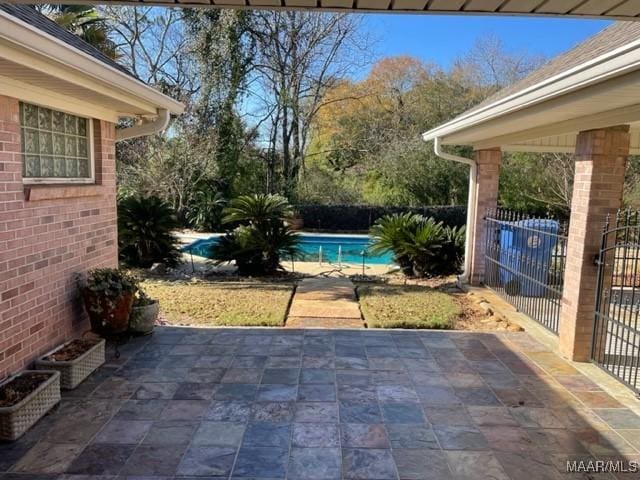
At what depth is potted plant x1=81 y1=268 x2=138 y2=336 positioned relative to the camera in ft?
15.5

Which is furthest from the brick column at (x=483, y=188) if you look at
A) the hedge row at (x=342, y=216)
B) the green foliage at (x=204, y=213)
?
the green foliage at (x=204, y=213)

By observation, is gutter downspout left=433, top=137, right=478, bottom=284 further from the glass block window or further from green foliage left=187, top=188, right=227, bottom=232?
green foliage left=187, top=188, right=227, bottom=232

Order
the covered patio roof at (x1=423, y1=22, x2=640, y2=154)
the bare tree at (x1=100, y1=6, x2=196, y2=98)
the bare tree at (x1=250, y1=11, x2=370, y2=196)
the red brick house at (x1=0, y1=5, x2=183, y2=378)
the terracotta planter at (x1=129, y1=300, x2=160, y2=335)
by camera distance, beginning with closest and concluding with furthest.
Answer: the covered patio roof at (x1=423, y1=22, x2=640, y2=154) → the red brick house at (x1=0, y1=5, x2=183, y2=378) → the terracotta planter at (x1=129, y1=300, x2=160, y2=335) → the bare tree at (x1=100, y1=6, x2=196, y2=98) → the bare tree at (x1=250, y1=11, x2=370, y2=196)

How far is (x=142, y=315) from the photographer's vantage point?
5.34m

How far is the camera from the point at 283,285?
856cm

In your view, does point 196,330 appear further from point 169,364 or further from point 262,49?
point 262,49

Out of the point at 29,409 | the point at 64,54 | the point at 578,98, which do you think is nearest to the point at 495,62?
the point at 578,98

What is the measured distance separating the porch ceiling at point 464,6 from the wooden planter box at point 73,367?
297 cm

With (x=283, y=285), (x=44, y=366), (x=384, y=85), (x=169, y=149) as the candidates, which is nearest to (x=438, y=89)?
(x=384, y=85)

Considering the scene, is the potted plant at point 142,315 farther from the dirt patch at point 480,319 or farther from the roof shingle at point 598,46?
the roof shingle at point 598,46

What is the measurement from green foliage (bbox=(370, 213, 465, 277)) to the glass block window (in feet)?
19.7

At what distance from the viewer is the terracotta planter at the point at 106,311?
473 cm

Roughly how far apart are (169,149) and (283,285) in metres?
10.1

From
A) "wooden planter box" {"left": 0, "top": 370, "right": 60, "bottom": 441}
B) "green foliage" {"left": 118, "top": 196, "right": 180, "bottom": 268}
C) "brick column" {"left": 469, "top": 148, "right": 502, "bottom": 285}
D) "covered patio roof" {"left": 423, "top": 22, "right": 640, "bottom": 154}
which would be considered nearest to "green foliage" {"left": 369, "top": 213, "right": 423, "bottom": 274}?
"brick column" {"left": 469, "top": 148, "right": 502, "bottom": 285}
